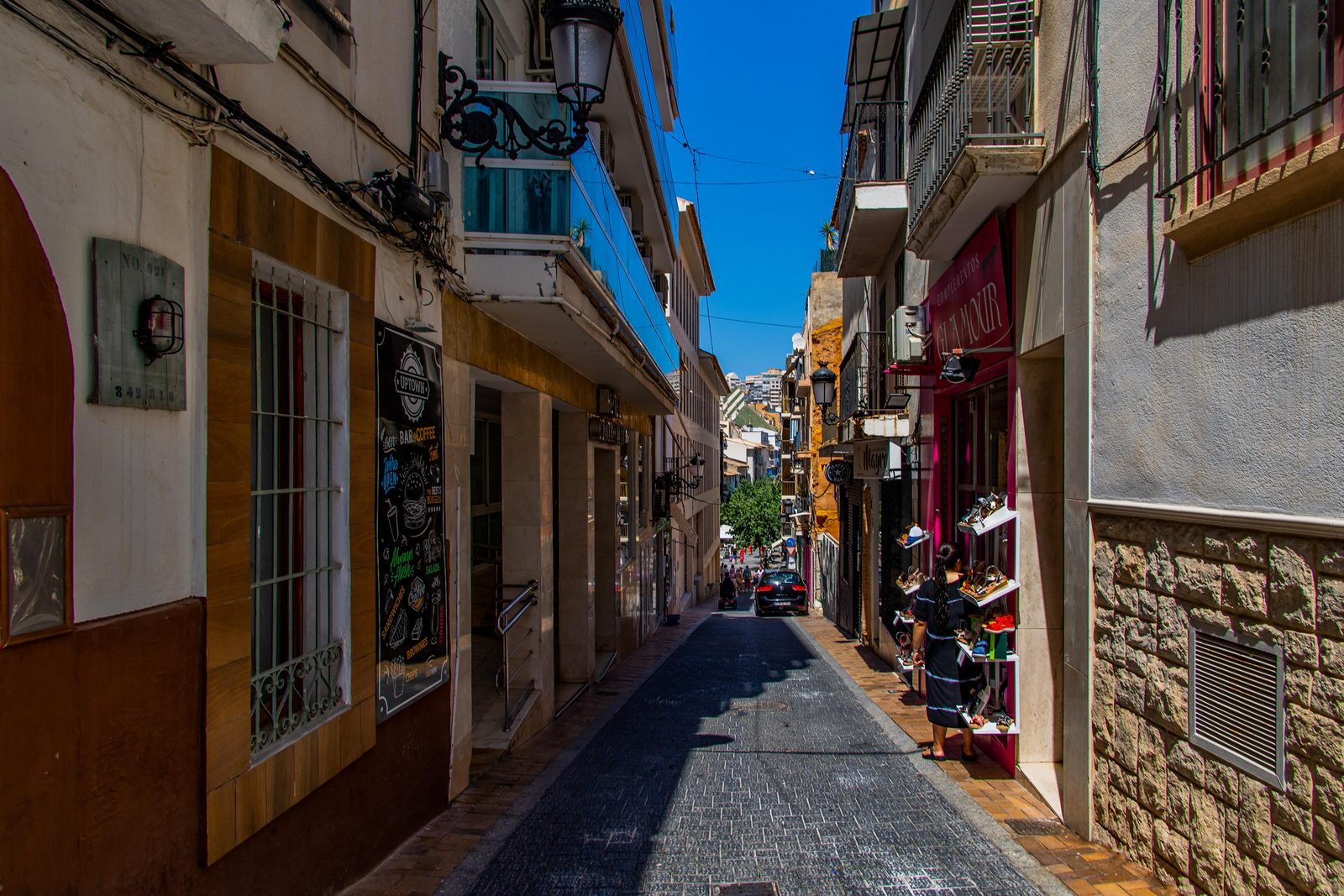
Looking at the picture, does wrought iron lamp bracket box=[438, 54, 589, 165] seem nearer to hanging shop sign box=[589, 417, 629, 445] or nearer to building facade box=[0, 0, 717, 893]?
building facade box=[0, 0, 717, 893]

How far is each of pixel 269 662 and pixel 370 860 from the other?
61.7 inches

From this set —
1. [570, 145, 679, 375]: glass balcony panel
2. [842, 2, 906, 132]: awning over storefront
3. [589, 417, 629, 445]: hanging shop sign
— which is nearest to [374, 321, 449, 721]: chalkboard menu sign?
[570, 145, 679, 375]: glass balcony panel

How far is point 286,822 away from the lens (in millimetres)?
4391

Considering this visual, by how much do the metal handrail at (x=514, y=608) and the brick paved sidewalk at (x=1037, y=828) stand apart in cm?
392

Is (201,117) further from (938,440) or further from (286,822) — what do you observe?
(938,440)

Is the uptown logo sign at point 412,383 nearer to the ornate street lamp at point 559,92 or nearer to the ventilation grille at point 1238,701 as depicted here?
the ornate street lamp at point 559,92

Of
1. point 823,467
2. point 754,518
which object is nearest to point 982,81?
point 823,467

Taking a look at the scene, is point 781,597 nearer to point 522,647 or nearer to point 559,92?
point 522,647

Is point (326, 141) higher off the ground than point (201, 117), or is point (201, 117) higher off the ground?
point (326, 141)

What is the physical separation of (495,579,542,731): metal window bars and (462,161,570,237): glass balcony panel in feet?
11.8

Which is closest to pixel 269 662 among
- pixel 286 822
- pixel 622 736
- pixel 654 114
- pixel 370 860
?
pixel 286 822

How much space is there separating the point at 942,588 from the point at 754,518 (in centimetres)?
5594

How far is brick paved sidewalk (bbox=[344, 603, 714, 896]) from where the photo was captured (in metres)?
5.21

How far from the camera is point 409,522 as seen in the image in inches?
238
